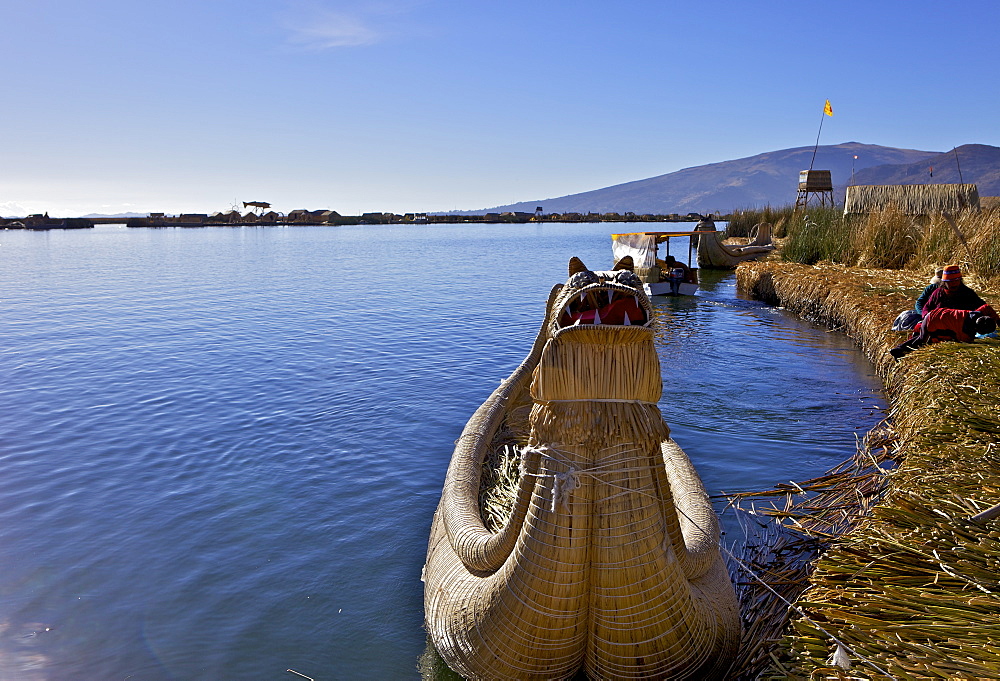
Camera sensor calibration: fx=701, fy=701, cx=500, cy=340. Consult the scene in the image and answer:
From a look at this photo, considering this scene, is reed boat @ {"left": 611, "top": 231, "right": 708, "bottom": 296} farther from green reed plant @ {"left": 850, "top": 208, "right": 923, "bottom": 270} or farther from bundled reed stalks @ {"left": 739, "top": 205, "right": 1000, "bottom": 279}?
green reed plant @ {"left": 850, "top": 208, "right": 923, "bottom": 270}

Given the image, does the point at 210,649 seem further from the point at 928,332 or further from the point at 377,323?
the point at 377,323

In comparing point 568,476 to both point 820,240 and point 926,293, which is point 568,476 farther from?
point 820,240

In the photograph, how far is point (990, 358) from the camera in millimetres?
6859

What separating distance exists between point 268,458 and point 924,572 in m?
6.78

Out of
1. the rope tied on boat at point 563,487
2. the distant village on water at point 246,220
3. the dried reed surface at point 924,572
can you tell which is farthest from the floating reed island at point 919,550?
the distant village on water at point 246,220

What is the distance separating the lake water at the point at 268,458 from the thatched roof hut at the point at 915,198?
23.1 feet

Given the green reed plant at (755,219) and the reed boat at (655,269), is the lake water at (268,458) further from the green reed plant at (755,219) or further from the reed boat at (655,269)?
the green reed plant at (755,219)

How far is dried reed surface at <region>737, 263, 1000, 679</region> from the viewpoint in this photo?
8.59 feet

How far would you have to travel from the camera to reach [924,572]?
3158mm

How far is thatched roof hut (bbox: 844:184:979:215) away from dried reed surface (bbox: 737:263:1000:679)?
16371 mm

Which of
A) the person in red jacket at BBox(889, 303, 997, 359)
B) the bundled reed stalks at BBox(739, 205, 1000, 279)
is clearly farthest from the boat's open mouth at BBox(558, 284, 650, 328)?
the bundled reed stalks at BBox(739, 205, 1000, 279)

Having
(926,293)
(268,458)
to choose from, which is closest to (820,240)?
(926,293)

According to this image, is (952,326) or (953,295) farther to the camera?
(953,295)

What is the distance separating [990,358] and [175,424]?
9551 mm
